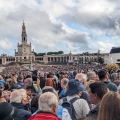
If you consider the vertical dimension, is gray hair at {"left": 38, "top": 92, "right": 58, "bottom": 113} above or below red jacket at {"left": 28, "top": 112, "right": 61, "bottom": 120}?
above

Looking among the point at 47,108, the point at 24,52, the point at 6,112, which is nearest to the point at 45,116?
the point at 47,108

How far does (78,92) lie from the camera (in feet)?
18.5

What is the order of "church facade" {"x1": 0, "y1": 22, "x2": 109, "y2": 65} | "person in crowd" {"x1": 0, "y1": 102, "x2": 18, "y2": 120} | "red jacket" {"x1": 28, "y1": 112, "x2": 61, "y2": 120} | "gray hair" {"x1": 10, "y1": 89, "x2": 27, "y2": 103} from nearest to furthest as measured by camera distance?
"person in crowd" {"x1": 0, "y1": 102, "x2": 18, "y2": 120} → "red jacket" {"x1": 28, "y1": 112, "x2": 61, "y2": 120} → "gray hair" {"x1": 10, "y1": 89, "x2": 27, "y2": 103} → "church facade" {"x1": 0, "y1": 22, "x2": 109, "y2": 65}

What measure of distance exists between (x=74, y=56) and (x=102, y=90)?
151m

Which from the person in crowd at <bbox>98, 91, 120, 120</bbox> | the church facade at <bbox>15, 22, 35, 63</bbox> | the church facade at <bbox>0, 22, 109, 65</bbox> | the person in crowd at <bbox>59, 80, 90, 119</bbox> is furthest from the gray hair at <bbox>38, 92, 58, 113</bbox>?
the church facade at <bbox>15, 22, 35, 63</bbox>

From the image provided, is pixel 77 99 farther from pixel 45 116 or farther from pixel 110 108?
pixel 110 108

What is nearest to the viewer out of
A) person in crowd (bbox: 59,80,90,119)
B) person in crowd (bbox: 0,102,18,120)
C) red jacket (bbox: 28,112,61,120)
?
person in crowd (bbox: 0,102,18,120)

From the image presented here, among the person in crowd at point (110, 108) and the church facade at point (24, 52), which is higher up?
the church facade at point (24, 52)

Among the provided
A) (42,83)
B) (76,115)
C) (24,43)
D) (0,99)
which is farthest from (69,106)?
(24,43)

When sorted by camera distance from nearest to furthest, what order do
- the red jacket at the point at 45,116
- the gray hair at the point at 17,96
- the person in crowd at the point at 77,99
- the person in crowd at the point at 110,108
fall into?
1. the person in crowd at the point at 110,108
2. the red jacket at the point at 45,116
3. the person in crowd at the point at 77,99
4. the gray hair at the point at 17,96

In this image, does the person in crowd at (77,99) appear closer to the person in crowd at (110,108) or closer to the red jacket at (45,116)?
the red jacket at (45,116)

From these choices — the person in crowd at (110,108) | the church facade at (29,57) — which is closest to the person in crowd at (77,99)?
the person in crowd at (110,108)

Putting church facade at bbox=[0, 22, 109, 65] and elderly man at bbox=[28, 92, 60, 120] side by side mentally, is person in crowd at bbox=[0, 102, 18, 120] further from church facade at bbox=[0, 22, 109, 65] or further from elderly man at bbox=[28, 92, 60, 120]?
church facade at bbox=[0, 22, 109, 65]

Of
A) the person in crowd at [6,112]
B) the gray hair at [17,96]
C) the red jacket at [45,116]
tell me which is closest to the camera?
the person in crowd at [6,112]
